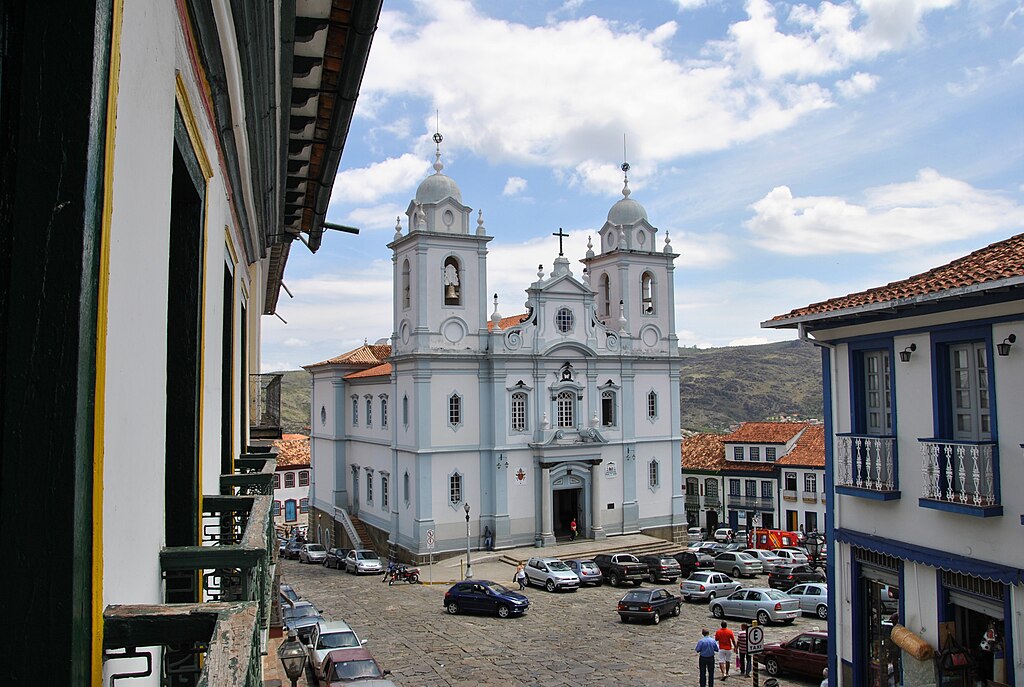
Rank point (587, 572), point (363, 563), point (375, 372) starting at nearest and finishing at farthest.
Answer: point (587, 572), point (363, 563), point (375, 372)

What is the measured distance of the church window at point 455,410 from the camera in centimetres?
3550

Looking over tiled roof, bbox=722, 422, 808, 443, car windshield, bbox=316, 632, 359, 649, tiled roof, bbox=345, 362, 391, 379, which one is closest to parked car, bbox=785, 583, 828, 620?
car windshield, bbox=316, 632, 359, 649

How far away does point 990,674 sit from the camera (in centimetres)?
975

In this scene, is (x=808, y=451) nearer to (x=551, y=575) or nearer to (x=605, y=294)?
(x=605, y=294)

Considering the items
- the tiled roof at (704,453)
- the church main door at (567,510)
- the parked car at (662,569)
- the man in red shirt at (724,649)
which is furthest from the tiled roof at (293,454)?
the man in red shirt at (724,649)

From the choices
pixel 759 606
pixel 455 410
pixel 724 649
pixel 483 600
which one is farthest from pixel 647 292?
pixel 724 649

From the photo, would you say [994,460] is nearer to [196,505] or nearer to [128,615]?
[196,505]

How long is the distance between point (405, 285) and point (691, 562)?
17.1m

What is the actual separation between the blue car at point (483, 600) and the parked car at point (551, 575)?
3615 millimetres

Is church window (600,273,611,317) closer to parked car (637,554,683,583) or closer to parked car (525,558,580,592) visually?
parked car (637,554,683,583)

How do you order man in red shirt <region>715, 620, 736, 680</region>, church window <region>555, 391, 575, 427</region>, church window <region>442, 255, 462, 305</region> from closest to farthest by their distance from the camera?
1. man in red shirt <region>715, 620, 736, 680</region>
2. church window <region>442, 255, 462, 305</region>
3. church window <region>555, 391, 575, 427</region>

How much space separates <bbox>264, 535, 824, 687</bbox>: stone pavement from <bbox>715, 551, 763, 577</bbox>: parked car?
543mm

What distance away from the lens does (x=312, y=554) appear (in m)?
39.2

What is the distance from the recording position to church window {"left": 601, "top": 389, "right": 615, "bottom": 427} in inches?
1532
